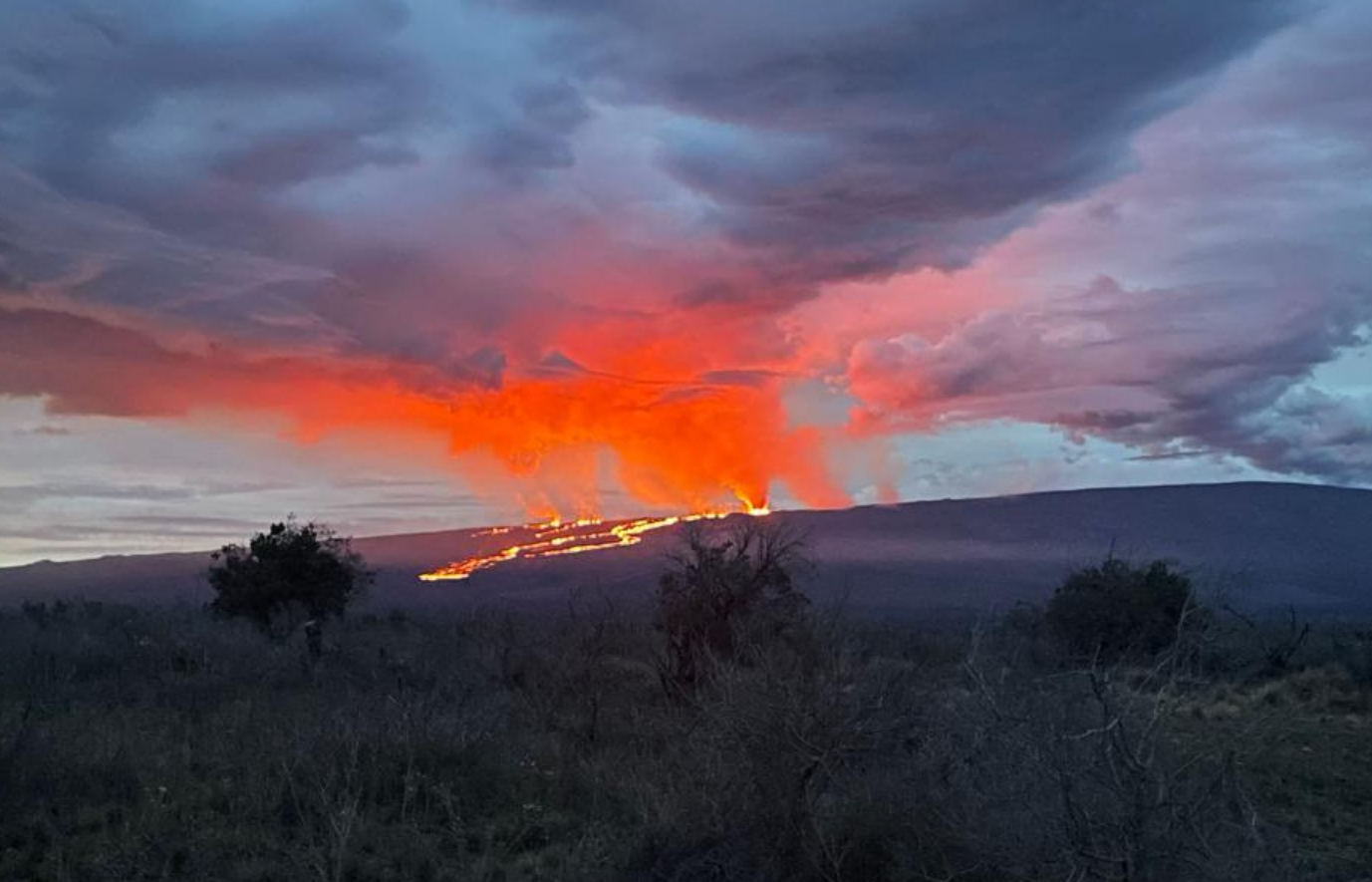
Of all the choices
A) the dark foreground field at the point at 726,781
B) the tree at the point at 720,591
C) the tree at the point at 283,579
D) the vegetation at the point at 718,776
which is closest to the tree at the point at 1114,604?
the tree at the point at 720,591

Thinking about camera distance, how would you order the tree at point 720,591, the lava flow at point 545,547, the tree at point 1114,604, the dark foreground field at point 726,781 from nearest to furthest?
1. the dark foreground field at point 726,781
2. the tree at point 720,591
3. the tree at point 1114,604
4. the lava flow at point 545,547

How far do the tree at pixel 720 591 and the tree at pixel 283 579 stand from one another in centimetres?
1840

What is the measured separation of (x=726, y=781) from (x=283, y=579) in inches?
1322

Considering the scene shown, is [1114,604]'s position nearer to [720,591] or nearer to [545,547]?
[720,591]

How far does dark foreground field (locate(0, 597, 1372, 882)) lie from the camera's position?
8336mm

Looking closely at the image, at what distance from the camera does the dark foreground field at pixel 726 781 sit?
8336 millimetres

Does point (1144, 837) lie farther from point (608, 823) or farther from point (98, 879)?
point (98, 879)

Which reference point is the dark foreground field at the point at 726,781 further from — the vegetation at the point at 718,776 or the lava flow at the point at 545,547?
the lava flow at the point at 545,547

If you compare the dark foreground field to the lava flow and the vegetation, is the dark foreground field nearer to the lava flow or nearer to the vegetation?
the vegetation

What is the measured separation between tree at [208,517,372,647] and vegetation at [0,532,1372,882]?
59.1ft

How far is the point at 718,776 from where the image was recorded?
38.6 ft

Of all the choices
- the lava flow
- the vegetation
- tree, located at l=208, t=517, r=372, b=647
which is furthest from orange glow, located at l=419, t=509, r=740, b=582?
the vegetation

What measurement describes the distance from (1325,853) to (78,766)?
1388cm

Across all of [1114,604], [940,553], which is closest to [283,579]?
[1114,604]
